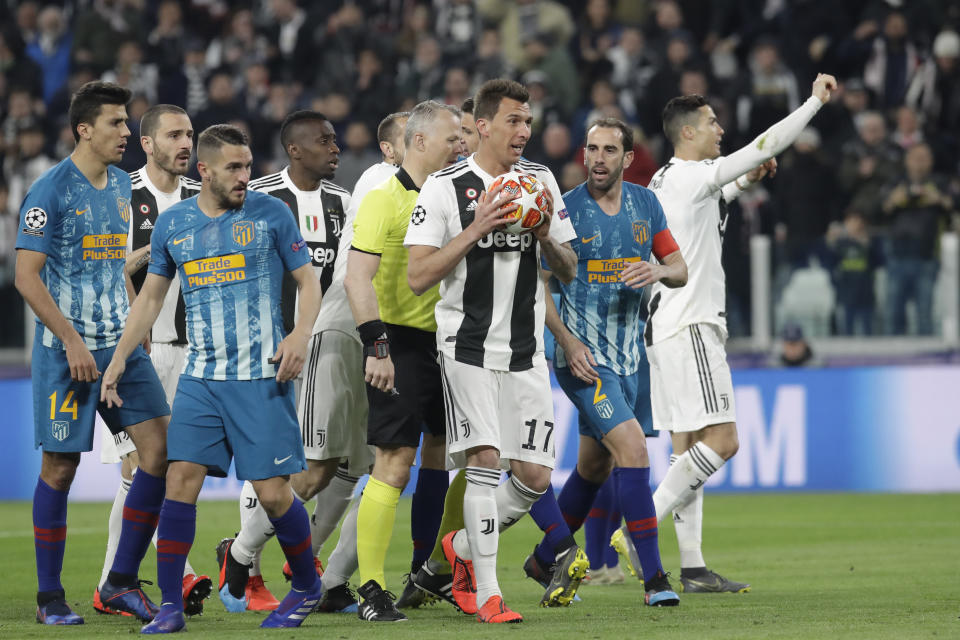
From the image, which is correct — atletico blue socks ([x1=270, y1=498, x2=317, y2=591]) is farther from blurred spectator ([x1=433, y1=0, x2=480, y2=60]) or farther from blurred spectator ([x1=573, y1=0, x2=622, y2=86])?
blurred spectator ([x1=433, y1=0, x2=480, y2=60])

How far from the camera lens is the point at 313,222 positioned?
7.66 metres

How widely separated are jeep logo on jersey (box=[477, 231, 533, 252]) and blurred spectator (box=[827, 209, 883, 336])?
7332 mm

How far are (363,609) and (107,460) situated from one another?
2.14m

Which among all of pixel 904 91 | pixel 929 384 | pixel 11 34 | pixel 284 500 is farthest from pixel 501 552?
pixel 11 34

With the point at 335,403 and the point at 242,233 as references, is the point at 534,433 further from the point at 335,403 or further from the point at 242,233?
the point at 242,233

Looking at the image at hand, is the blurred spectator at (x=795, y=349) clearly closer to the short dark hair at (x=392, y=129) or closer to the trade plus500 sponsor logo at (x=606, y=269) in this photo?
the trade plus500 sponsor logo at (x=606, y=269)

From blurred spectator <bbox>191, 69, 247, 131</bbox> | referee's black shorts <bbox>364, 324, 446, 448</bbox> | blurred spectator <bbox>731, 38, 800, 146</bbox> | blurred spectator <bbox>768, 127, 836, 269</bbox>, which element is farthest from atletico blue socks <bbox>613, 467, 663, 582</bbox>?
blurred spectator <bbox>191, 69, 247, 131</bbox>

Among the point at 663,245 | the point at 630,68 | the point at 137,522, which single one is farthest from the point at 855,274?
the point at 137,522

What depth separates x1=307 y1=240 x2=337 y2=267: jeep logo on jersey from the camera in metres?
7.68

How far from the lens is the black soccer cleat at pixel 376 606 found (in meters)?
6.66

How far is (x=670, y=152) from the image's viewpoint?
16531 millimetres

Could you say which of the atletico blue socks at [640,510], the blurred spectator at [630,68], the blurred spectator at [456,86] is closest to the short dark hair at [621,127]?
the atletico blue socks at [640,510]

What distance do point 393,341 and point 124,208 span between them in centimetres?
151

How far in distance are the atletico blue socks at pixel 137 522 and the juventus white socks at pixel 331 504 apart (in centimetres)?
105
